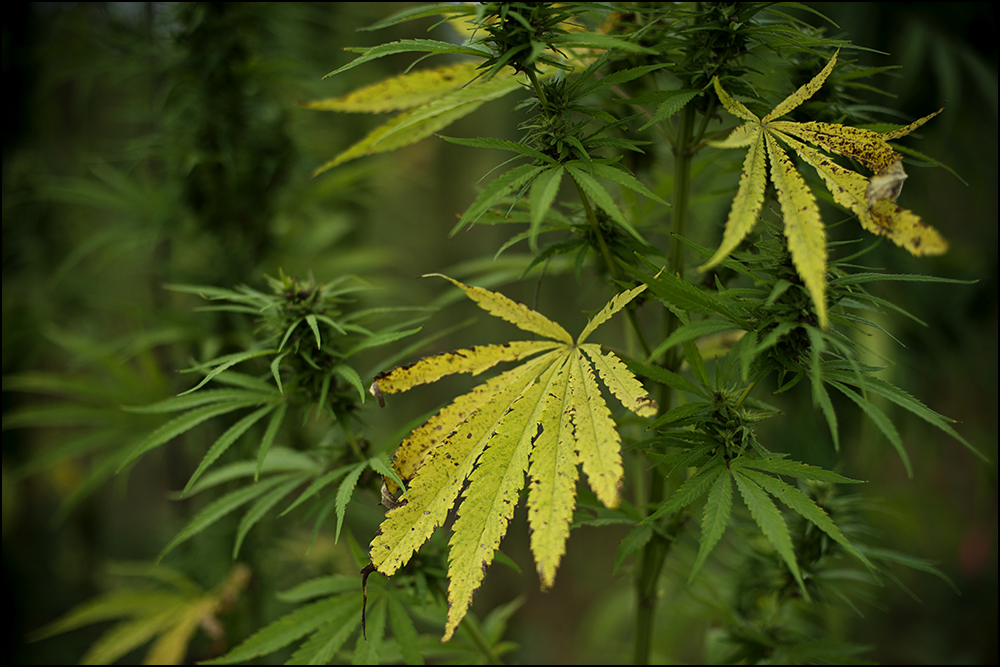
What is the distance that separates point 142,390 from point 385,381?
1.00 m

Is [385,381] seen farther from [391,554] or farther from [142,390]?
[142,390]

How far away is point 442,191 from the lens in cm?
387

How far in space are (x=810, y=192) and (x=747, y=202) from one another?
0.04m

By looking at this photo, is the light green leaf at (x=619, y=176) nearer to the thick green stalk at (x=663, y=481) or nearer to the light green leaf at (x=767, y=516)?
the thick green stalk at (x=663, y=481)

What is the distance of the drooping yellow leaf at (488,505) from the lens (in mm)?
430

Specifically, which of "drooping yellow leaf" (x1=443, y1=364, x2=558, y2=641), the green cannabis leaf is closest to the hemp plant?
"drooping yellow leaf" (x1=443, y1=364, x2=558, y2=641)

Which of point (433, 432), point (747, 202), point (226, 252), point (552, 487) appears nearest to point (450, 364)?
point (433, 432)

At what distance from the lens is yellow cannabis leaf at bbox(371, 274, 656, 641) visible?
0.43 meters

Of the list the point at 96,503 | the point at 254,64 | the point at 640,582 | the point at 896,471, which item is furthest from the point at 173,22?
the point at 896,471

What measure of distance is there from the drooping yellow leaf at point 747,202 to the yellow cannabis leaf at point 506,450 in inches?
3.1

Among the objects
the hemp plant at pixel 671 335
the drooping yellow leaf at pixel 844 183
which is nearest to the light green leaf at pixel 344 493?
the hemp plant at pixel 671 335

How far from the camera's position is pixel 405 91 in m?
0.70

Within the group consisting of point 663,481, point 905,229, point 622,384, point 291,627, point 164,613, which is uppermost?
point 905,229

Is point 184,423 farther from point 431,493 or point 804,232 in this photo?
point 804,232
